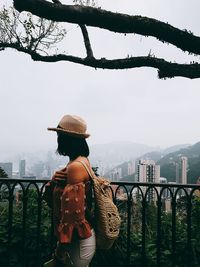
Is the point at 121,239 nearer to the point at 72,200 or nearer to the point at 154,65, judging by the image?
the point at 154,65

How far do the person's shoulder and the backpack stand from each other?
0.47 ft

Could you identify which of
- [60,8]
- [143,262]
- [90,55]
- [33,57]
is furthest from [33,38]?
[143,262]

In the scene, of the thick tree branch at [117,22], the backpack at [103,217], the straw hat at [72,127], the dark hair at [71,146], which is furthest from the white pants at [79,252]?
the thick tree branch at [117,22]

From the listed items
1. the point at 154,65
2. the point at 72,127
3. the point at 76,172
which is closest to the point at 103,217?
the point at 76,172

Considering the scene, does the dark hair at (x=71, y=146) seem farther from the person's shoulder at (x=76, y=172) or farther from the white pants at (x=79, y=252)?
the white pants at (x=79, y=252)

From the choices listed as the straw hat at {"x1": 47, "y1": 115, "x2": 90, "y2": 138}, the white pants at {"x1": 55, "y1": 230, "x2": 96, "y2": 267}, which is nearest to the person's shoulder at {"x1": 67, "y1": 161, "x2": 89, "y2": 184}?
the straw hat at {"x1": 47, "y1": 115, "x2": 90, "y2": 138}

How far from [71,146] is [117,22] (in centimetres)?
210

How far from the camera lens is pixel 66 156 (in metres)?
3.38

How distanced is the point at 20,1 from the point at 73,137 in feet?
5.84

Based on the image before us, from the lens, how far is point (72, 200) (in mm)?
3078

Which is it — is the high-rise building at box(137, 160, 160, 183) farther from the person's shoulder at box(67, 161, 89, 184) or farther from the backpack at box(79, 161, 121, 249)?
the person's shoulder at box(67, 161, 89, 184)

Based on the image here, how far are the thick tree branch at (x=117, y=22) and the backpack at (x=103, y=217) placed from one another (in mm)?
2095

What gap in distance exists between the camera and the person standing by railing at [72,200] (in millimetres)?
3102

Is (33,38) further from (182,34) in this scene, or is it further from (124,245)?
(124,245)
